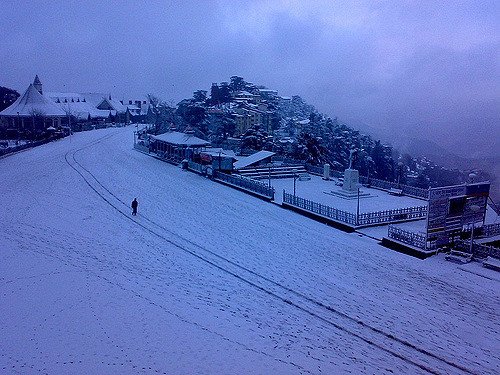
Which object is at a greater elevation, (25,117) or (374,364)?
(25,117)

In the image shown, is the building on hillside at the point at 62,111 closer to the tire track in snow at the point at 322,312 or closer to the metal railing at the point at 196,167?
the metal railing at the point at 196,167

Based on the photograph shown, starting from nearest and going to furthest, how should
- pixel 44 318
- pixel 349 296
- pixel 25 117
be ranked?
pixel 44 318
pixel 349 296
pixel 25 117

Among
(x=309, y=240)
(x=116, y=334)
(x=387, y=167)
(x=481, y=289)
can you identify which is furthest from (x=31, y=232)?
(x=387, y=167)

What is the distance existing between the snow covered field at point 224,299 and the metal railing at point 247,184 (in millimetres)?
5534

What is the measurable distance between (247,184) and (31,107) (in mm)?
65719

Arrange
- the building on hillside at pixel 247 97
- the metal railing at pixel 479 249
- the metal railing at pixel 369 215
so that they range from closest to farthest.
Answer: the metal railing at pixel 479 249, the metal railing at pixel 369 215, the building on hillside at pixel 247 97

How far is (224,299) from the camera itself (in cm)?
1465

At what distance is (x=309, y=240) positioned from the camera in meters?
21.6

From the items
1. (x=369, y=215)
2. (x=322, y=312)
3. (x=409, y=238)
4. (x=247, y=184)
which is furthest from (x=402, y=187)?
(x=322, y=312)

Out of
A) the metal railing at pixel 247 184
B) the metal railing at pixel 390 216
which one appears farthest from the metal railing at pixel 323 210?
the metal railing at pixel 247 184

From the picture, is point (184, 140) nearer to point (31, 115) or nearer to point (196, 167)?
point (196, 167)

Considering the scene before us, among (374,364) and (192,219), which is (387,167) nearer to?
(192,219)

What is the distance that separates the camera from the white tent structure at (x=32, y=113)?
8069cm

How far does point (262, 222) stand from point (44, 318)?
13861 mm
